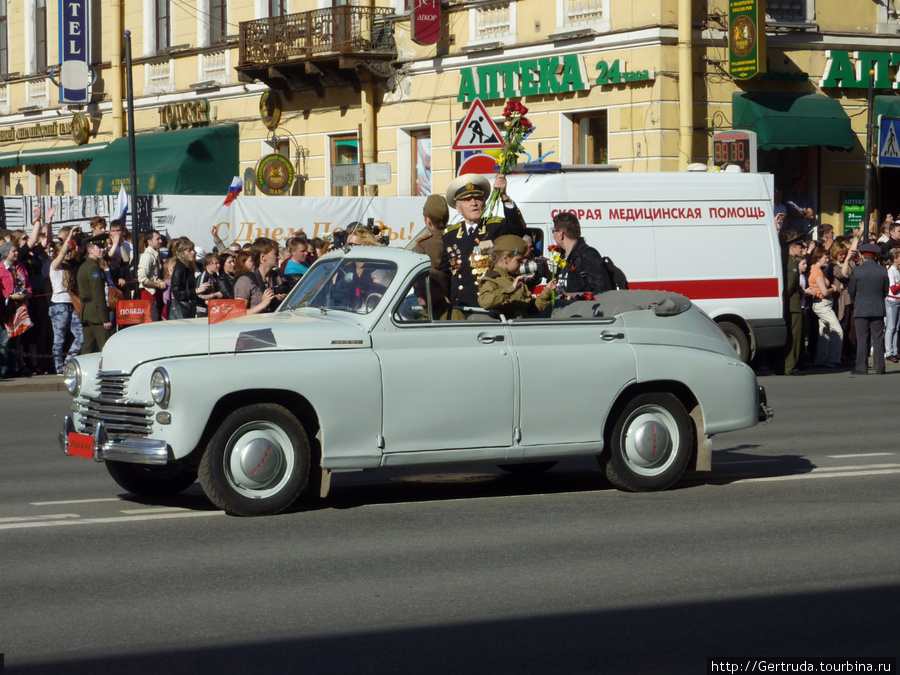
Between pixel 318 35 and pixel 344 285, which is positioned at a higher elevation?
pixel 318 35

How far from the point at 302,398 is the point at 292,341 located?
36 cm

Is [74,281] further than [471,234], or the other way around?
[74,281]

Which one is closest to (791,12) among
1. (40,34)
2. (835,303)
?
(835,303)

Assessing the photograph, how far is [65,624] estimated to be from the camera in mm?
6332

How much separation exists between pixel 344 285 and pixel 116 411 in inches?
68.2

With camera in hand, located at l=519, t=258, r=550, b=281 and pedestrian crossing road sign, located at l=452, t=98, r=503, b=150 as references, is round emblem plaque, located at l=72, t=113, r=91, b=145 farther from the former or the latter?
camera in hand, located at l=519, t=258, r=550, b=281

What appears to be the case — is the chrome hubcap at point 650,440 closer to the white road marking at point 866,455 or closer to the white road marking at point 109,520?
the white road marking at point 866,455

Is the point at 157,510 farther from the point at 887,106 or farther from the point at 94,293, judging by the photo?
the point at 887,106

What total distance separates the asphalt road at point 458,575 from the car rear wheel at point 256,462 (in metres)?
0.15

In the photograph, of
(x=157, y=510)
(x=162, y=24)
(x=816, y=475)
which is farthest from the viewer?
(x=162, y=24)

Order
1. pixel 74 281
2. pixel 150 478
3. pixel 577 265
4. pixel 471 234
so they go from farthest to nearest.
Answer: pixel 74 281, pixel 577 265, pixel 471 234, pixel 150 478

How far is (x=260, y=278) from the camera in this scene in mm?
16484

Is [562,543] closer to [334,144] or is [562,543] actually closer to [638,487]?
[638,487]

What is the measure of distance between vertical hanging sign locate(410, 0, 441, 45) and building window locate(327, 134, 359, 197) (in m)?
3.50
